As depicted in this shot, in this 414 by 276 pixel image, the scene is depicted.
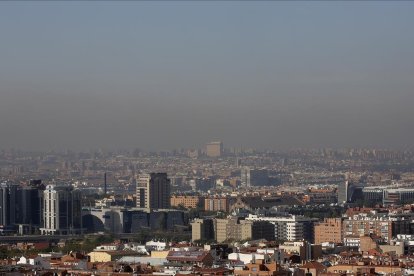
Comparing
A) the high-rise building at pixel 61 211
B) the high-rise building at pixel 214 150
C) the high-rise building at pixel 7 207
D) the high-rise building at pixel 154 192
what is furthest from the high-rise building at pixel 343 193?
the high-rise building at pixel 214 150

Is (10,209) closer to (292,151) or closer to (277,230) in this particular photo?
(277,230)

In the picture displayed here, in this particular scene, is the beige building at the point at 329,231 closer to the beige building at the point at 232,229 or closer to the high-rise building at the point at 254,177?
the beige building at the point at 232,229

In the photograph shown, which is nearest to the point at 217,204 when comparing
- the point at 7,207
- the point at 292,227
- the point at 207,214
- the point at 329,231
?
the point at 207,214

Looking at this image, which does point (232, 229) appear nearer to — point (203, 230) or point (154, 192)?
point (203, 230)

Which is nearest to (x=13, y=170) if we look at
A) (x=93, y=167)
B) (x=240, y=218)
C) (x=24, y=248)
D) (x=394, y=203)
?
(x=93, y=167)

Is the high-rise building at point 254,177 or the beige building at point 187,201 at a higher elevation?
the high-rise building at point 254,177

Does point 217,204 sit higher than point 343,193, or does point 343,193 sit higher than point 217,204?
point 343,193
